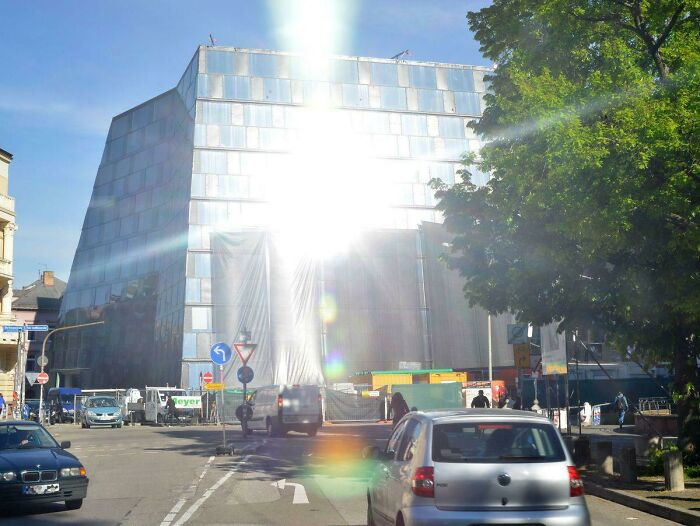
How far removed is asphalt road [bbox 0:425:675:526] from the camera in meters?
12.1

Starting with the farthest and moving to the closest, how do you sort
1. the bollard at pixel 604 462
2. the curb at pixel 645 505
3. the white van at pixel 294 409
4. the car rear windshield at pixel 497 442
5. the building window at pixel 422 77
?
the building window at pixel 422 77 < the white van at pixel 294 409 < the bollard at pixel 604 462 < the curb at pixel 645 505 < the car rear windshield at pixel 497 442

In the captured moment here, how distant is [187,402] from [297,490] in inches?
1367

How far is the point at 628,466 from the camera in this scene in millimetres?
15367

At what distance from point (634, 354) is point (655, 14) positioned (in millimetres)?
7643

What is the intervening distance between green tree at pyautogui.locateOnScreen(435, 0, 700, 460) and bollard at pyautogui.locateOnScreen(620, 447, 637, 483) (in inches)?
99.6

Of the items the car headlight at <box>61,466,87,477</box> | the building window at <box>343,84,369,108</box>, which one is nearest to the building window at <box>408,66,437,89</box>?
the building window at <box>343,84,369,108</box>

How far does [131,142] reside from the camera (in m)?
77.4

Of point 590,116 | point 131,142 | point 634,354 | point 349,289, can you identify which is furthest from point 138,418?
point 590,116

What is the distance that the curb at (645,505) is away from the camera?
11.6 metres

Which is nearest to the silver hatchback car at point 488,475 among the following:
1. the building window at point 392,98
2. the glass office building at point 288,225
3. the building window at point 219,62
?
the glass office building at point 288,225

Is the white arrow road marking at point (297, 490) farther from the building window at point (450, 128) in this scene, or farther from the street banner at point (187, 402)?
the building window at point (450, 128)

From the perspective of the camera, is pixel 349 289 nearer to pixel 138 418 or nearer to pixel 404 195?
pixel 404 195

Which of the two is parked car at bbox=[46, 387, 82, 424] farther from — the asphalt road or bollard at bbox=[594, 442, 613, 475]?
bollard at bbox=[594, 442, 613, 475]

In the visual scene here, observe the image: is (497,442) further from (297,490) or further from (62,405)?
(62,405)
